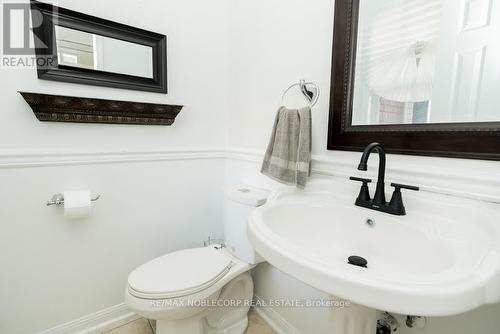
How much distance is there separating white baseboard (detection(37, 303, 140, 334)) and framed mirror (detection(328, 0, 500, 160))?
1472 millimetres

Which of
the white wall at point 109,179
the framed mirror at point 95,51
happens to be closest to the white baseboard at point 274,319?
the white wall at point 109,179

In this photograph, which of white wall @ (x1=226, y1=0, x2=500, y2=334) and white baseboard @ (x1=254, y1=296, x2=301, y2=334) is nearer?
white wall @ (x1=226, y1=0, x2=500, y2=334)

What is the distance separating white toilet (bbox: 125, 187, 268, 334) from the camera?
958mm

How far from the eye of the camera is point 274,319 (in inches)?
53.1

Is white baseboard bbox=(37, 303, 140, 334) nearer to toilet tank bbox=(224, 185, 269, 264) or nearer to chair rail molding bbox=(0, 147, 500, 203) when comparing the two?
toilet tank bbox=(224, 185, 269, 264)

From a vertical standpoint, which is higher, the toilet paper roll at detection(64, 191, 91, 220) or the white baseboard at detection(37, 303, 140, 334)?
the toilet paper roll at detection(64, 191, 91, 220)

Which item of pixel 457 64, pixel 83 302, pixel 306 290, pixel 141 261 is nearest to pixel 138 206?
pixel 141 261

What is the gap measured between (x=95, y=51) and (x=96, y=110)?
0.29 meters

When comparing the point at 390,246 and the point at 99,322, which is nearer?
the point at 390,246

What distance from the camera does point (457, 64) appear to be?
2.26 feet

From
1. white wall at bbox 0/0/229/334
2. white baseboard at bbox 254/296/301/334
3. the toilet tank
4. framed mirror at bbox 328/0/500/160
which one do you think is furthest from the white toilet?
framed mirror at bbox 328/0/500/160

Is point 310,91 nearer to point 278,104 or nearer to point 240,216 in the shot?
point 278,104

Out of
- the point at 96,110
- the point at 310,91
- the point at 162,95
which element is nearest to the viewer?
the point at 310,91

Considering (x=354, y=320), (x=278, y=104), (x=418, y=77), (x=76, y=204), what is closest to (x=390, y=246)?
(x=354, y=320)
